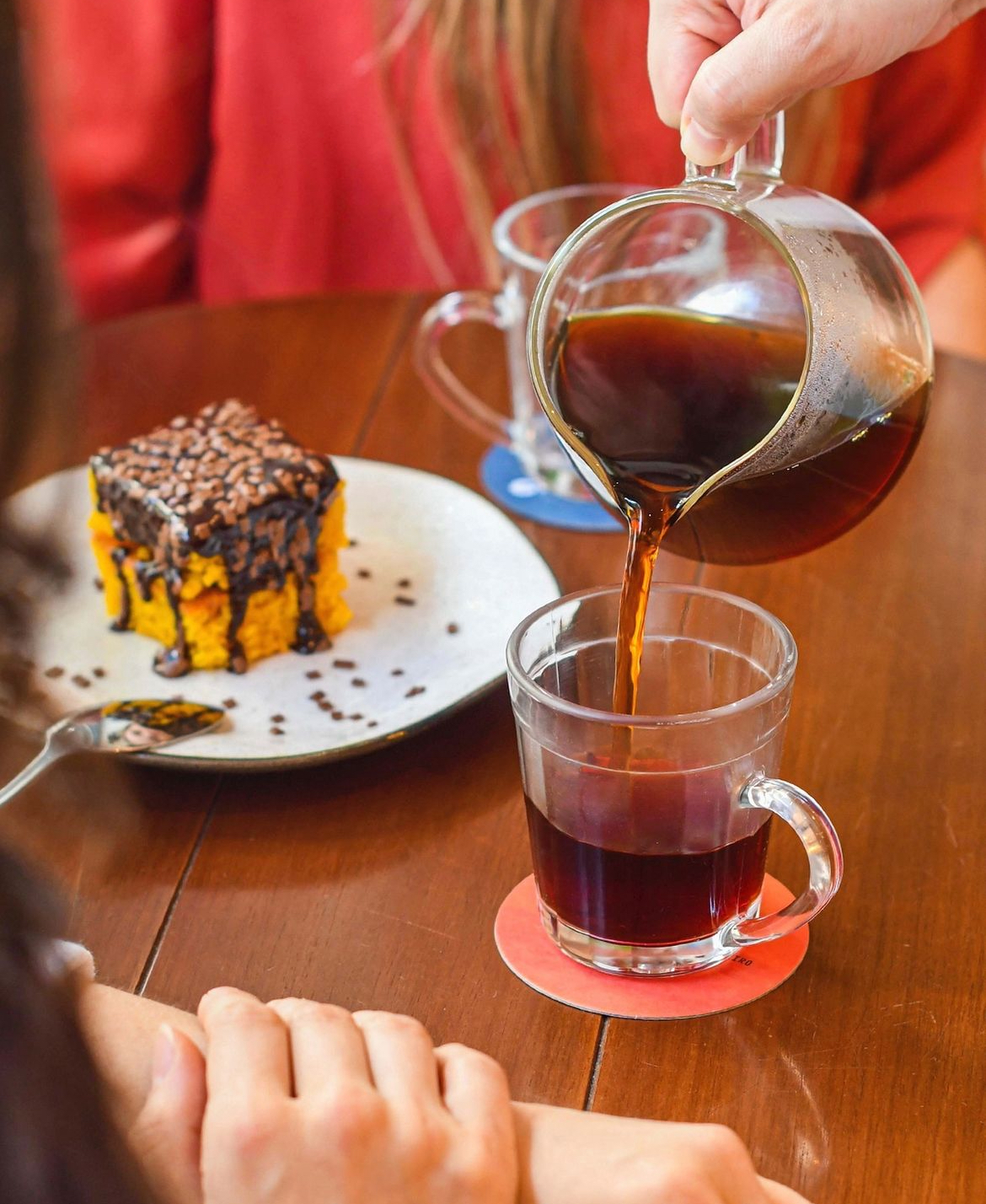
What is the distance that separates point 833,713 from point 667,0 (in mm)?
479

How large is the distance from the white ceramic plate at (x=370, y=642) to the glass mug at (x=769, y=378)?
7.6 inches

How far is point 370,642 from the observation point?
102cm

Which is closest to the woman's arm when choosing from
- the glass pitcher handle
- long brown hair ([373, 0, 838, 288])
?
long brown hair ([373, 0, 838, 288])

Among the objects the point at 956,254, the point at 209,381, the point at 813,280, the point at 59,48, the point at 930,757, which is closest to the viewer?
the point at 59,48

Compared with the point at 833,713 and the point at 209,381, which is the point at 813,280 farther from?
the point at 209,381

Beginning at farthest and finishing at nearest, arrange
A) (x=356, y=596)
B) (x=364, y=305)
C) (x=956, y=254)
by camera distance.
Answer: (x=956, y=254)
(x=364, y=305)
(x=356, y=596)

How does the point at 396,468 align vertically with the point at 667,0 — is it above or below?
below

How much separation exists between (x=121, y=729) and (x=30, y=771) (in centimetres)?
6

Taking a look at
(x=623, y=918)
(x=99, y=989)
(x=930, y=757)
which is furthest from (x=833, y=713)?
(x=99, y=989)

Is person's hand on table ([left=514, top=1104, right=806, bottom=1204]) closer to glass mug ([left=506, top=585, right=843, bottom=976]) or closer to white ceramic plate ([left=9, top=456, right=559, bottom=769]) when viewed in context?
glass mug ([left=506, top=585, right=843, bottom=976])

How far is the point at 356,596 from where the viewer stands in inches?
42.2

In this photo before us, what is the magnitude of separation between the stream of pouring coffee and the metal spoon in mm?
291

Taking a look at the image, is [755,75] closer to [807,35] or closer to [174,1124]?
[807,35]

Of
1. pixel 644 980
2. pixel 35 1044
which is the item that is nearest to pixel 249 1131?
pixel 35 1044
